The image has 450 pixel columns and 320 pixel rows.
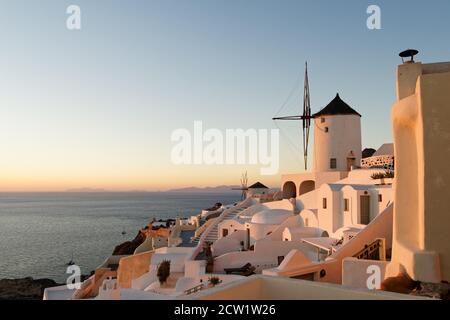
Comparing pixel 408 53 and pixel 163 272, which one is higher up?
pixel 408 53

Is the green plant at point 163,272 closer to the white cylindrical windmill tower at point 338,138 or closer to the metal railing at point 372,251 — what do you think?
the metal railing at point 372,251

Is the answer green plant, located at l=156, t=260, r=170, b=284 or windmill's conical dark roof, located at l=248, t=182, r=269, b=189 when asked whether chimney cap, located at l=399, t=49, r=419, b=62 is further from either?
windmill's conical dark roof, located at l=248, t=182, r=269, b=189

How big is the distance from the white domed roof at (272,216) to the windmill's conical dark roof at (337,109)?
803cm

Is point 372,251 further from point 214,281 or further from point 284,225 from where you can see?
point 284,225

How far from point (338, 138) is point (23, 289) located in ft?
83.0

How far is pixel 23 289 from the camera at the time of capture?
93.4 feet

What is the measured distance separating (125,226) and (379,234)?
2659 inches

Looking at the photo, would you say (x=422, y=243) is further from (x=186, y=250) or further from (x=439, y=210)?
(x=186, y=250)

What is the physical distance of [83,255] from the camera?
1805 inches

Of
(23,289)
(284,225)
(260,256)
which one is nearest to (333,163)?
(284,225)

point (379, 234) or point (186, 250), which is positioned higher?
point (379, 234)

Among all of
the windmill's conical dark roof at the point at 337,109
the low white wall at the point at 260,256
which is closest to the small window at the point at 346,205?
the low white wall at the point at 260,256

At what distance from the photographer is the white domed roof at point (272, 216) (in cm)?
2161
